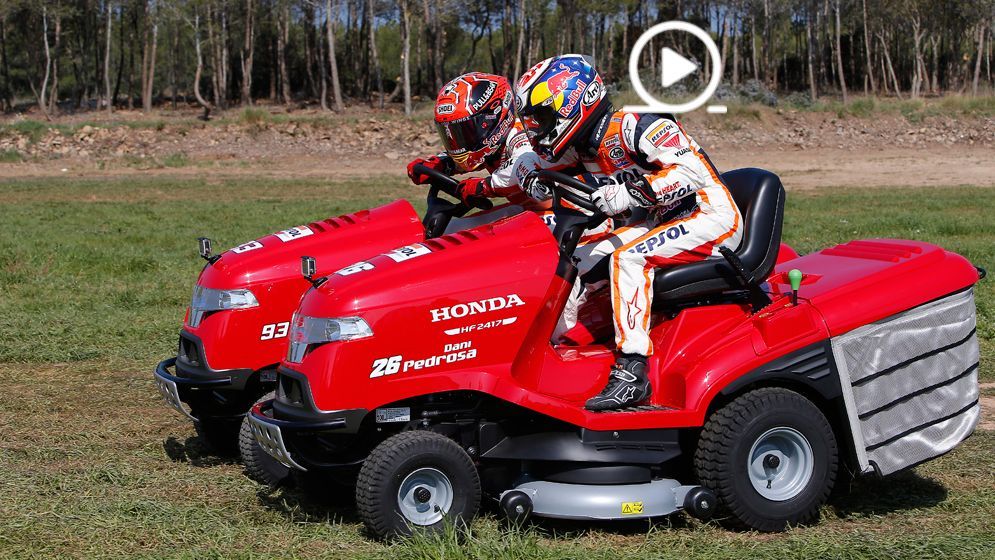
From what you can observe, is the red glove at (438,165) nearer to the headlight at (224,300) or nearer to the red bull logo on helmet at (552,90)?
the headlight at (224,300)

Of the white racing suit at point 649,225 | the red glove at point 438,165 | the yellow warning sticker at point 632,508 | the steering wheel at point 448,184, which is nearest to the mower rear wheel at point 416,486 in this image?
the yellow warning sticker at point 632,508

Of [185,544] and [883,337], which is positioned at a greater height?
[883,337]

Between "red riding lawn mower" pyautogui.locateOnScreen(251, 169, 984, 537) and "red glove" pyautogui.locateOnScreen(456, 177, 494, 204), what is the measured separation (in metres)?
0.89

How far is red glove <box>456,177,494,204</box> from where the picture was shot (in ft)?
22.7

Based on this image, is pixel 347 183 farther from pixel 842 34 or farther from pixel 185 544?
pixel 842 34

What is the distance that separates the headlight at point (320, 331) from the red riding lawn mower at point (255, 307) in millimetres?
974

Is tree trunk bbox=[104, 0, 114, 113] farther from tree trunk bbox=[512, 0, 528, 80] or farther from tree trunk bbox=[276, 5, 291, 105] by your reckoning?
tree trunk bbox=[512, 0, 528, 80]

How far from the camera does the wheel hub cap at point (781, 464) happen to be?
5684 millimetres

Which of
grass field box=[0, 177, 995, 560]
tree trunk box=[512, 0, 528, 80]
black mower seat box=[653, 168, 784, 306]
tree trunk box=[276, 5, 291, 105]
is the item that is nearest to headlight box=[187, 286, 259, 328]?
grass field box=[0, 177, 995, 560]

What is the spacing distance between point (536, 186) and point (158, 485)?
2.66 metres

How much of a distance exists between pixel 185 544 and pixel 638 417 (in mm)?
2172

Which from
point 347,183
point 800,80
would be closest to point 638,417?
point 347,183

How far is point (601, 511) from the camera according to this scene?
5.38 meters

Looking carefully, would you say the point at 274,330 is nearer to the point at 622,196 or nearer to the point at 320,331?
the point at 320,331
